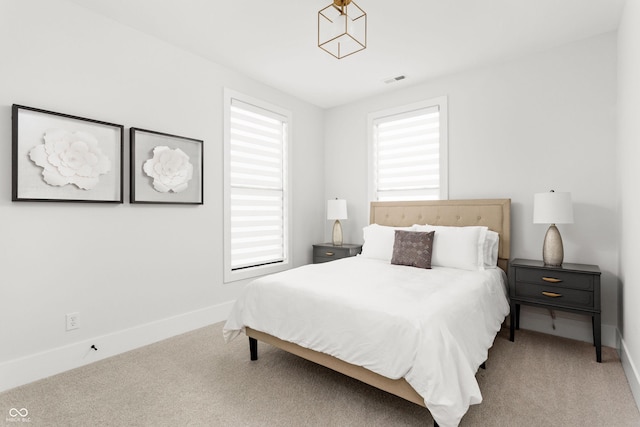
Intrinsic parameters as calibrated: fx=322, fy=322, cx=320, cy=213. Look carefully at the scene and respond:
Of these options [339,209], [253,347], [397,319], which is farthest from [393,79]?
[253,347]

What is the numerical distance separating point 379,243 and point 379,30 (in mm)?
2060

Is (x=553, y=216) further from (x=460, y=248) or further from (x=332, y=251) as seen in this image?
(x=332, y=251)

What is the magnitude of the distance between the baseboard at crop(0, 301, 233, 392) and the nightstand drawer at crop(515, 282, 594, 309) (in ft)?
9.96

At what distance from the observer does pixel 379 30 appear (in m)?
2.83

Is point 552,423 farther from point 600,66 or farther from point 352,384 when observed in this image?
point 600,66

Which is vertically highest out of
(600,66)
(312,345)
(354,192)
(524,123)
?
(600,66)

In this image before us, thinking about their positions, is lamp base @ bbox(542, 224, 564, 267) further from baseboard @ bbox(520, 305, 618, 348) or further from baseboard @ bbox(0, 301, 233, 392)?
baseboard @ bbox(0, 301, 233, 392)

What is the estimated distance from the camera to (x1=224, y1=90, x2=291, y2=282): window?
3686 mm

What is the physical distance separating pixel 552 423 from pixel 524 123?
269 cm

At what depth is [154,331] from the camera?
297 centimetres

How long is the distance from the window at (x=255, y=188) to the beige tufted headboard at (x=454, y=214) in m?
1.30

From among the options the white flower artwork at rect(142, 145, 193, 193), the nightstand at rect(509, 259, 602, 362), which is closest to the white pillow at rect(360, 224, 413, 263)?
the nightstand at rect(509, 259, 602, 362)

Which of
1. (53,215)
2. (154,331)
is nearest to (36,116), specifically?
(53,215)

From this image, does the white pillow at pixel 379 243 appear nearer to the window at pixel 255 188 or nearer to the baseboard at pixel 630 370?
the window at pixel 255 188
